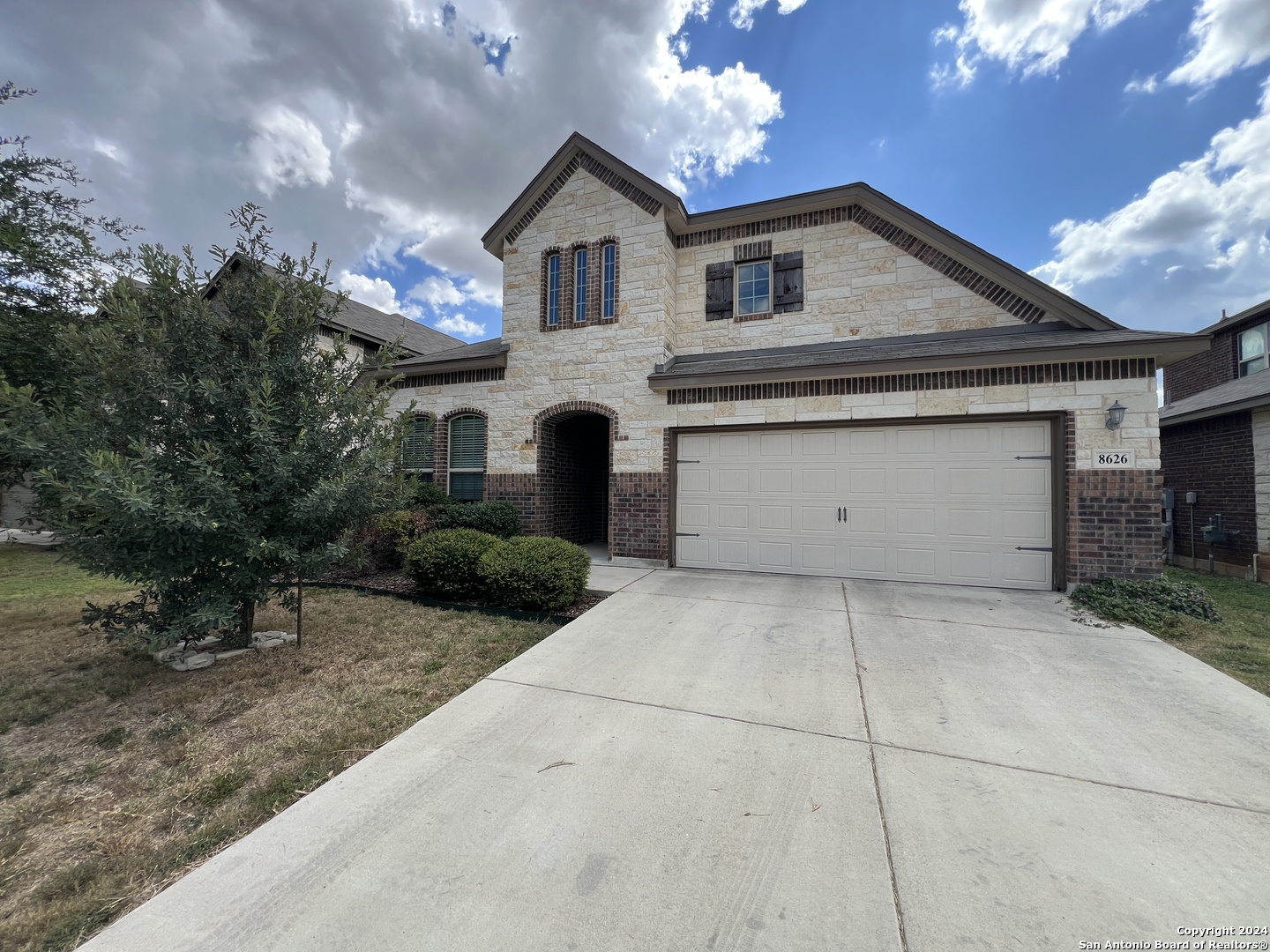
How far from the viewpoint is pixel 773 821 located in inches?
94.5

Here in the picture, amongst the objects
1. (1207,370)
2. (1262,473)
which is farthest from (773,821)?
(1207,370)

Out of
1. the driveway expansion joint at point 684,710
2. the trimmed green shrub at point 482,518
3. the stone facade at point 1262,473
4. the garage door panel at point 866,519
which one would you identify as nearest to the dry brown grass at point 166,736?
the driveway expansion joint at point 684,710

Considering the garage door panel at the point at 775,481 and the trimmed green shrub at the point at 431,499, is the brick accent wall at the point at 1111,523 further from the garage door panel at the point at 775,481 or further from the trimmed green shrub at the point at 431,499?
the trimmed green shrub at the point at 431,499

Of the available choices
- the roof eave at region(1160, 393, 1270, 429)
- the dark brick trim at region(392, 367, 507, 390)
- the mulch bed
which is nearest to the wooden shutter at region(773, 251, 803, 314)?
the dark brick trim at region(392, 367, 507, 390)

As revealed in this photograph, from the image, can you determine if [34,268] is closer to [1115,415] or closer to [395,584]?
[395,584]

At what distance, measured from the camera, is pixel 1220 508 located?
9.59 metres

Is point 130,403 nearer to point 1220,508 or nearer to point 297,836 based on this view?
point 297,836

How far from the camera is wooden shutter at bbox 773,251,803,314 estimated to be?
29.6ft

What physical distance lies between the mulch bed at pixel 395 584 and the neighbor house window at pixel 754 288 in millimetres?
6015

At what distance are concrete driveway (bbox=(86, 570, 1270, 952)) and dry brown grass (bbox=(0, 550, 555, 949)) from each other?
283 millimetres

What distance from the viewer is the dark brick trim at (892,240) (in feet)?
26.0

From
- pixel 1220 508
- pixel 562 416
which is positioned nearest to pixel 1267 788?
pixel 562 416

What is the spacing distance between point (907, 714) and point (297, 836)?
364cm

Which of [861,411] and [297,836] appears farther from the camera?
[861,411]
